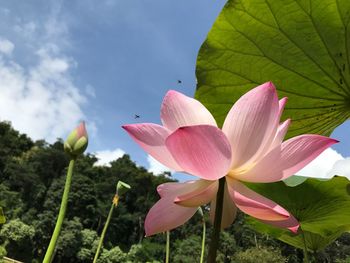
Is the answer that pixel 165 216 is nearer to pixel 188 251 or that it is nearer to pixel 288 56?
pixel 288 56

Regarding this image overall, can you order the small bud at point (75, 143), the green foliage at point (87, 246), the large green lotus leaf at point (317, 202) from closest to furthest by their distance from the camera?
1. the small bud at point (75, 143)
2. the large green lotus leaf at point (317, 202)
3. the green foliage at point (87, 246)

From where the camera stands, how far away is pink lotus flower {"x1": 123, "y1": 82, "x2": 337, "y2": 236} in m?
0.26

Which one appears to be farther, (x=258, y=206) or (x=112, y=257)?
(x=112, y=257)

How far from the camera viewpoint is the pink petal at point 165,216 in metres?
0.29

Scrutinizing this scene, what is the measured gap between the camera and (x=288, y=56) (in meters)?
0.65

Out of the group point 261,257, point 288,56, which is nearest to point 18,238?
point 261,257

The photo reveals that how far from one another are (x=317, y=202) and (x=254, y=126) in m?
0.56

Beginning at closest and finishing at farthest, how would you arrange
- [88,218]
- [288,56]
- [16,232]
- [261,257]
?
[288,56] → [261,257] → [16,232] → [88,218]

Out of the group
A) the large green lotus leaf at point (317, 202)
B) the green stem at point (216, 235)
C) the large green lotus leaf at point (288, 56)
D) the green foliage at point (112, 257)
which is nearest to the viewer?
the green stem at point (216, 235)

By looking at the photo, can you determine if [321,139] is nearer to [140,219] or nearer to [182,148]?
[182,148]

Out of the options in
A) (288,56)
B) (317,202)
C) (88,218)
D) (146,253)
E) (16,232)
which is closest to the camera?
(288,56)

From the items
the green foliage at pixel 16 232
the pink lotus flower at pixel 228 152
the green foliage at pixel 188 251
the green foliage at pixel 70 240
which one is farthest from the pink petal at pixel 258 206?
the green foliage at pixel 70 240

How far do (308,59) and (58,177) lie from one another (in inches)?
974

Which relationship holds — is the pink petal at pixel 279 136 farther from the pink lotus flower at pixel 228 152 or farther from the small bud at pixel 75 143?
the small bud at pixel 75 143
